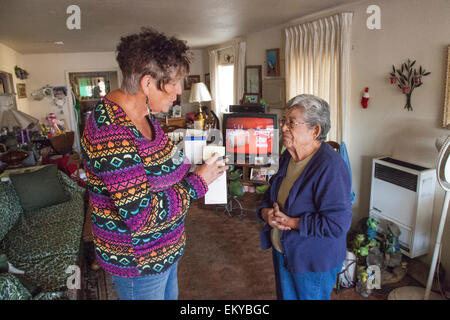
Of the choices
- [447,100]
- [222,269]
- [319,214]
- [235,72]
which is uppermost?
[235,72]

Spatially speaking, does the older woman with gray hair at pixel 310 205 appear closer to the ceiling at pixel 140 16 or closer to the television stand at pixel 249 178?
the ceiling at pixel 140 16

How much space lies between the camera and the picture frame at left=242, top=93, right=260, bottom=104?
5.03 metres

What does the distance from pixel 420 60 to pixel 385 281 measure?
1728mm

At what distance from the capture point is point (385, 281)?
2.42 m

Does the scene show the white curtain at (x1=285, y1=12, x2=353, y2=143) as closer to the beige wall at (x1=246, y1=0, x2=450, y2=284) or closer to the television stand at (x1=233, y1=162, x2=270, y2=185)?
the beige wall at (x1=246, y1=0, x2=450, y2=284)

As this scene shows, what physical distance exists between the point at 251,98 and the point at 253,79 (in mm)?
309

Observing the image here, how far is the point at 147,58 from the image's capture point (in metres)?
0.91

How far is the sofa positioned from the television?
1.71 m

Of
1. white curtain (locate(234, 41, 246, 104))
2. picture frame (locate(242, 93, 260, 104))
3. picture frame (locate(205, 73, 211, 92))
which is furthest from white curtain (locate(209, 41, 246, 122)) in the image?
picture frame (locate(205, 73, 211, 92))

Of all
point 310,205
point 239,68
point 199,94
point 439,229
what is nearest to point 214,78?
point 199,94

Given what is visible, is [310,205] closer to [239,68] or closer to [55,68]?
[239,68]

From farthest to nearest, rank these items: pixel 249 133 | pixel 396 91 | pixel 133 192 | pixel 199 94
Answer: pixel 199 94, pixel 249 133, pixel 396 91, pixel 133 192

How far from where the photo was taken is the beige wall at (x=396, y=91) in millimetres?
2328
